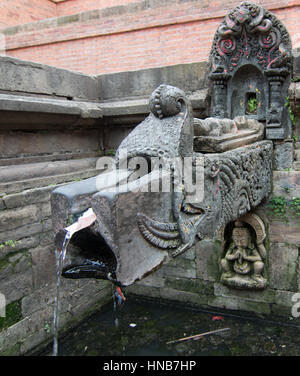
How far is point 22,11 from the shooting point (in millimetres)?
8609

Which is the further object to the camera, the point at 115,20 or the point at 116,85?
the point at 115,20

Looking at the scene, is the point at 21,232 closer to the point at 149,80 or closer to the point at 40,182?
the point at 40,182

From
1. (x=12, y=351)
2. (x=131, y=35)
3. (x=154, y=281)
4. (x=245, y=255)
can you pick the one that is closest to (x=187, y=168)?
→ (x=245, y=255)

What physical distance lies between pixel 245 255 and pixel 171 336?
1.09m

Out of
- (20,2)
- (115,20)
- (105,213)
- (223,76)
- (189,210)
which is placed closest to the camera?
(105,213)

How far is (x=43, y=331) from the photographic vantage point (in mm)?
3469

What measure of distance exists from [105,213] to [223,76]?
2.33 metres

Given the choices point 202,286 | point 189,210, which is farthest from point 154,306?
point 189,210

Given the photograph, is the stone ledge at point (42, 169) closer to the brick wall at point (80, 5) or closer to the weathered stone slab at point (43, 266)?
the weathered stone slab at point (43, 266)

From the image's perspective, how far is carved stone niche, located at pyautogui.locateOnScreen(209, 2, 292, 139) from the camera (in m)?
3.06

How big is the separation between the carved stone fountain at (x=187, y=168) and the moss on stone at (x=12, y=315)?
1702 mm

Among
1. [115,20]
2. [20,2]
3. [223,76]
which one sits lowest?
[223,76]

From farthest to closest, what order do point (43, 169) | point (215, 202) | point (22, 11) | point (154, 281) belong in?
point (22, 11) → point (154, 281) → point (43, 169) → point (215, 202)

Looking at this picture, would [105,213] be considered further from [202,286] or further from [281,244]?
[202,286]
